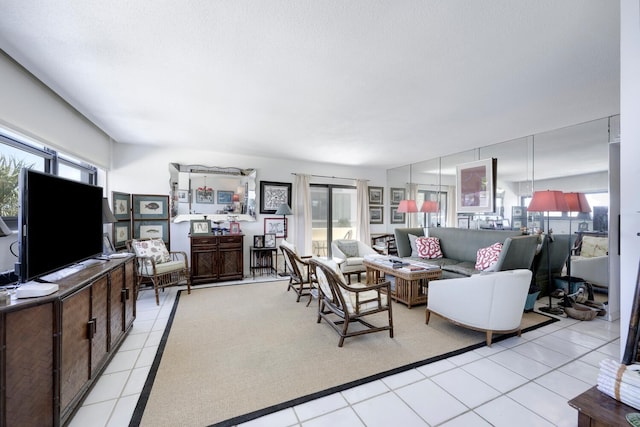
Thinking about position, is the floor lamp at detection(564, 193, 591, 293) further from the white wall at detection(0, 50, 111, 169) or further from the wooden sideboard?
the white wall at detection(0, 50, 111, 169)

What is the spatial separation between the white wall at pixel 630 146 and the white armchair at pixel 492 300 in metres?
1.03

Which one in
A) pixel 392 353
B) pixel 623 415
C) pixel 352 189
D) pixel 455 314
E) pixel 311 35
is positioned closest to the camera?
pixel 623 415

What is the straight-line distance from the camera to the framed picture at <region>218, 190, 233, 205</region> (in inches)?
209

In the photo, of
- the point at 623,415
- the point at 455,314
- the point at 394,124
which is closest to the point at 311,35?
the point at 394,124

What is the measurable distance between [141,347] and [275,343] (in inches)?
51.6

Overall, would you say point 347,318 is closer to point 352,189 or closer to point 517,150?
point 517,150

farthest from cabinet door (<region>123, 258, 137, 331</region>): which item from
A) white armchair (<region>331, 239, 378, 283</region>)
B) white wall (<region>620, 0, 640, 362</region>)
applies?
white wall (<region>620, 0, 640, 362</region>)

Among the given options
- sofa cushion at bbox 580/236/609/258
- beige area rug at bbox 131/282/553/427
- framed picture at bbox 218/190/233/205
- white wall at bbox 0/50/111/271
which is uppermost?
white wall at bbox 0/50/111/271

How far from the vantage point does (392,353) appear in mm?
2438

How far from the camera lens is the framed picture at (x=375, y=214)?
711 cm

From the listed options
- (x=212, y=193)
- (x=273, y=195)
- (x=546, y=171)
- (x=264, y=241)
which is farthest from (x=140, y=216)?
(x=546, y=171)

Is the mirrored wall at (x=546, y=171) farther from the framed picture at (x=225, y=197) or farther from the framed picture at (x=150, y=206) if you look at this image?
the framed picture at (x=150, y=206)

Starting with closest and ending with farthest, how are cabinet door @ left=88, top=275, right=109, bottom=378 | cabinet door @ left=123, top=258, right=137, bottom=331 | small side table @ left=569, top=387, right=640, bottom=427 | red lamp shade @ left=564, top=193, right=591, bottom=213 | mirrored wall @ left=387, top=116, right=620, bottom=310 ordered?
small side table @ left=569, top=387, right=640, bottom=427
cabinet door @ left=88, top=275, right=109, bottom=378
cabinet door @ left=123, top=258, right=137, bottom=331
mirrored wall @ left=387, top=116, right=620, bottom=310
red lamp shade @ left=564, top=193, right=591, bottom=213

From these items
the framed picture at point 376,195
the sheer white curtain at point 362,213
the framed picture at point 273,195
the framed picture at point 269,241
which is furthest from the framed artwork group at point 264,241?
the framed picture at point 376,195
